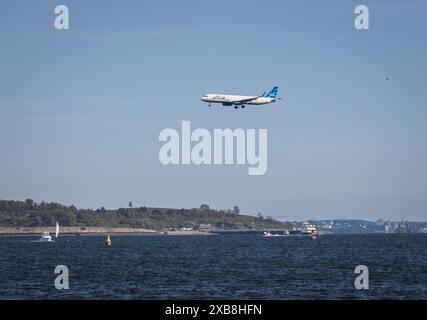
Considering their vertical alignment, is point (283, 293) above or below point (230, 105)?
below

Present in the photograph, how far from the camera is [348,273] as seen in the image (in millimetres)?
119188

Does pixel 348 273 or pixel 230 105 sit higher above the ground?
pixel 230 105

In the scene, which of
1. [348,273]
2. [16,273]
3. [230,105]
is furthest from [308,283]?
[230,105]
